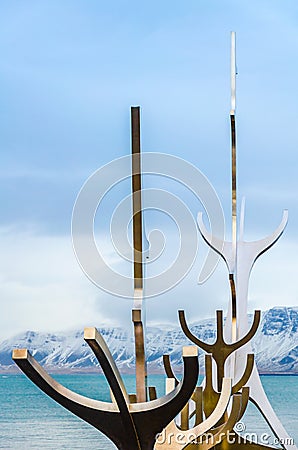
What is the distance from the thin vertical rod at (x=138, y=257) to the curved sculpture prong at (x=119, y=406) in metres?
0.10

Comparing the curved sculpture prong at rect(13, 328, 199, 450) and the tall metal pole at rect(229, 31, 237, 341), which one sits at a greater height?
the tall metal pole at rect(229, 31, 237, 341)

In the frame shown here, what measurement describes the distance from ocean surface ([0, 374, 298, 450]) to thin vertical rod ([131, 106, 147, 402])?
A: 20.3 feet

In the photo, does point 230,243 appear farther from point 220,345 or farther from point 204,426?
point 204,426

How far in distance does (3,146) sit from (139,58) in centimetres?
298

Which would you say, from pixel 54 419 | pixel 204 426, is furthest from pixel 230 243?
pixel 54 419

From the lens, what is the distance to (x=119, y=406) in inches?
101

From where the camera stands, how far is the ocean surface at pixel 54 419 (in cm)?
1304

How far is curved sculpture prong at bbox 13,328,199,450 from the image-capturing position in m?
2.44

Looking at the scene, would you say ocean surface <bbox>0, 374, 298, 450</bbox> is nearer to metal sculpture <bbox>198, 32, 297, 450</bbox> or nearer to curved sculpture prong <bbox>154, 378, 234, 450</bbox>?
metal sculpture <bbox>198, 32, 297, 450</bbox>

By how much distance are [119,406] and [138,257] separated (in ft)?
1.47

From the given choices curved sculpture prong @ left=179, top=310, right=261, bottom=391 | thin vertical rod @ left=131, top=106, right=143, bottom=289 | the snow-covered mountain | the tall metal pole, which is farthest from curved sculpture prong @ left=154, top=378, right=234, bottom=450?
the snow-covered mountain

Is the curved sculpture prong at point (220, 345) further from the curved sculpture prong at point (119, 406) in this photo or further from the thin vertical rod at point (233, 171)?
the curved sculpture prong at point (119, 406)

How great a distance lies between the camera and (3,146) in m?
10.5

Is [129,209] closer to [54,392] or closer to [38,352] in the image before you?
[54,392]
